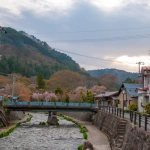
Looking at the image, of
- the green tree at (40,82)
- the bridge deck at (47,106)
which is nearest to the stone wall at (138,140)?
the bridge deck at (47,106)

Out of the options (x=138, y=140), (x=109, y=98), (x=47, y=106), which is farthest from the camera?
(x=109, y=98)

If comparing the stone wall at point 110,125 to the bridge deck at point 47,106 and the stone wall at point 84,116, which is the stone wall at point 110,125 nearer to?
the bridge deck at point 47,106

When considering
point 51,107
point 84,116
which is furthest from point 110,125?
point 84,116

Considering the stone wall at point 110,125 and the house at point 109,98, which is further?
the house at point 109,98

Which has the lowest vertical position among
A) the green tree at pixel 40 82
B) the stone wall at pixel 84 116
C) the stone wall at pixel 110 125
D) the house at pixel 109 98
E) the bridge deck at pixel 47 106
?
the stone wall at pixel 84 116

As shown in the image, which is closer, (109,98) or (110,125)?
(110,125)

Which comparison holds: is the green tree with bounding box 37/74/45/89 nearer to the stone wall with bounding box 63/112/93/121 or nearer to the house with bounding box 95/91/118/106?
the stone wall with bounding box 63/112/93/121

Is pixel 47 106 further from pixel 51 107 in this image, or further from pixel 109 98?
pixel 109 98

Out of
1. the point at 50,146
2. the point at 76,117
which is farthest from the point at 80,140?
the point at 76,117

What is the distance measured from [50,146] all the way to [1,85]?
67852 mm

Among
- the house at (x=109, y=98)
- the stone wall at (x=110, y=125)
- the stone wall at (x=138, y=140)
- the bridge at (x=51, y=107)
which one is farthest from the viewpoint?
the house at (x=109, y=98)

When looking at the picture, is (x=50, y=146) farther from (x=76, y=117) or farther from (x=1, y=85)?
(x=1, y=85)

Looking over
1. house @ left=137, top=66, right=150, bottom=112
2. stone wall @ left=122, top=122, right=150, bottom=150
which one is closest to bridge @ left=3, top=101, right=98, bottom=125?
house @ left=137, top=66, right=150, bottom=112

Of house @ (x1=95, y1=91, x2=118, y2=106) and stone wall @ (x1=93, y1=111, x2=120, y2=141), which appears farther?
house @ (x1=95, y1=91, x2=118, y2=106)
